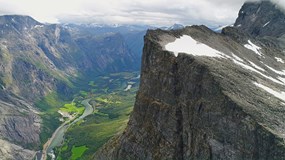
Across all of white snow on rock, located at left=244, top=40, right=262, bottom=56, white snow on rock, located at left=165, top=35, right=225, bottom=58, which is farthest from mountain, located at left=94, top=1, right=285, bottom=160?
white snow on rock, located at left=244, top=40, right=262, bottom=56

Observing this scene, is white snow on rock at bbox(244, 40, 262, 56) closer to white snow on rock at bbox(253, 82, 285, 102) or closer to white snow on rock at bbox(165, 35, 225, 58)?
white snow on rock at bbox(165, 35, 225, 58)

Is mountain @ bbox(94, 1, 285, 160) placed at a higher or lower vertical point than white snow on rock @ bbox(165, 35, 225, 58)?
lower

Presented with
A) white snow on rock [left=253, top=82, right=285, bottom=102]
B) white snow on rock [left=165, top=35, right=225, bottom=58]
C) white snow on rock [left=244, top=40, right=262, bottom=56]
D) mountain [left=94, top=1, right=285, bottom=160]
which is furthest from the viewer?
white snow on rock [left=244, top=40, right=262, bottom=56]

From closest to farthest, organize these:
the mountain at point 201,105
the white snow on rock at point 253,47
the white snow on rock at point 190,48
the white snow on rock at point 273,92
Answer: the mountain at point 201,105 < the white snow on rock at point 273,92 < the white snow on rock at point 190,48 < the white snow on rock at point 253,47

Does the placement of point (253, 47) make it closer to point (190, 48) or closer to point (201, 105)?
point (190, 48)

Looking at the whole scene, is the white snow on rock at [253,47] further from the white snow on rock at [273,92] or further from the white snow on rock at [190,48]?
the white snow on rock at [273,92]

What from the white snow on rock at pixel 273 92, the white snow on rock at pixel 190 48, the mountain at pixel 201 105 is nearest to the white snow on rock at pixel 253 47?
the mountain at pixel 201 105

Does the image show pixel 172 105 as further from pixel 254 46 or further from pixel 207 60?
pixel 254 46

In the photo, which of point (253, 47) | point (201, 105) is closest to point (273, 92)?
point (201, 105)
